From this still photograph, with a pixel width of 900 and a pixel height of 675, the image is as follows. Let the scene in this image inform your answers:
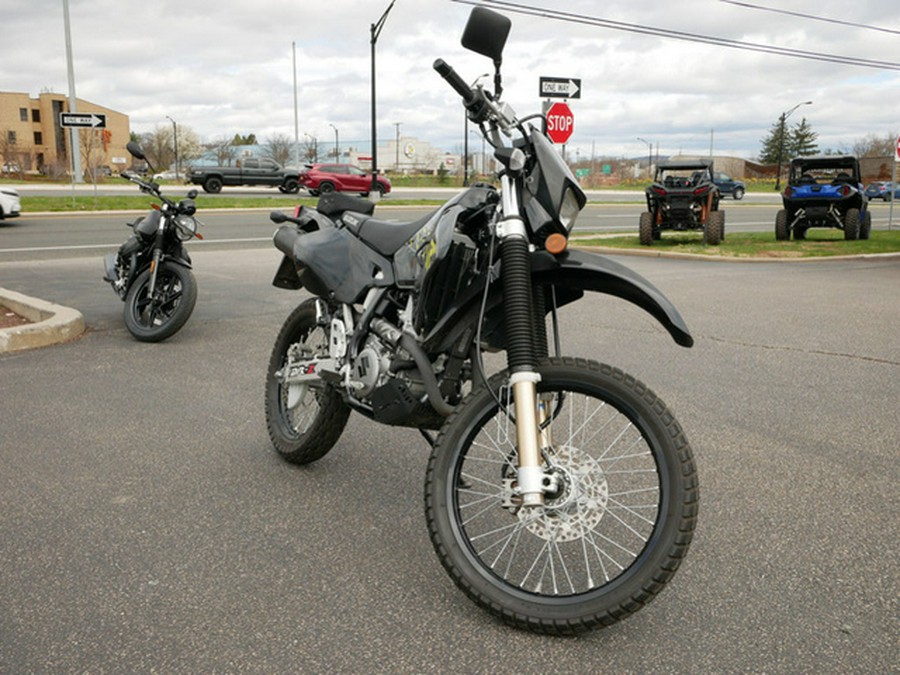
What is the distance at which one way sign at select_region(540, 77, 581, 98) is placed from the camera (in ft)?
46.2

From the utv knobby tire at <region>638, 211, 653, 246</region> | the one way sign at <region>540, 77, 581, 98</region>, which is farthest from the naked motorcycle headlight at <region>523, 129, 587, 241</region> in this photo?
the utv knobby tire at <region>638, 211, 653, 246</region>

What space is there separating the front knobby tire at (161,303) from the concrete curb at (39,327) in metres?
0.45

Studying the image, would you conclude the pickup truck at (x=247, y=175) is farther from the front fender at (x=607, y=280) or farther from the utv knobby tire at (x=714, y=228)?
the front fender at (x=607, y=280)

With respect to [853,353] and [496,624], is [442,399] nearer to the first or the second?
[496,624]

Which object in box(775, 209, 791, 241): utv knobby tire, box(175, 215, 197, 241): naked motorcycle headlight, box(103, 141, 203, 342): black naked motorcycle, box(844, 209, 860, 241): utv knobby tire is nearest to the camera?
box(103, 141, 203, 342): black naked motorcycle

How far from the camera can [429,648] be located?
102 inches

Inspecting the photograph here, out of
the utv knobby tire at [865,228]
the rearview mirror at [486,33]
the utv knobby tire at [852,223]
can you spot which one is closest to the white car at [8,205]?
the utv knobby tire at [852,223]

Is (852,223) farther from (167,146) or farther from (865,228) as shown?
(167,146)

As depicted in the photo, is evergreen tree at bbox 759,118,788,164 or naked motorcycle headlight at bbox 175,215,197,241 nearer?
naked motorcycle headlight at bbox 175,215,197,241

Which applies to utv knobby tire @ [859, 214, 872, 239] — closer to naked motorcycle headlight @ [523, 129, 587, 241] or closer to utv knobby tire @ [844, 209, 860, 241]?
utv knobby tire @ [844, 209, 860, 241]

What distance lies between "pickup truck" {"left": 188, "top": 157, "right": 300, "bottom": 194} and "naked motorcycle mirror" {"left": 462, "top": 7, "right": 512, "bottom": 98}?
118ft

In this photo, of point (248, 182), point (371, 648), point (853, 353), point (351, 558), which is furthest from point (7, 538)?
point (248, 182)

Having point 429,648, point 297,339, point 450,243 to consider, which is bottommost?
point 429,648

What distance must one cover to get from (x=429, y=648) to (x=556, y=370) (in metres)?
0.96
